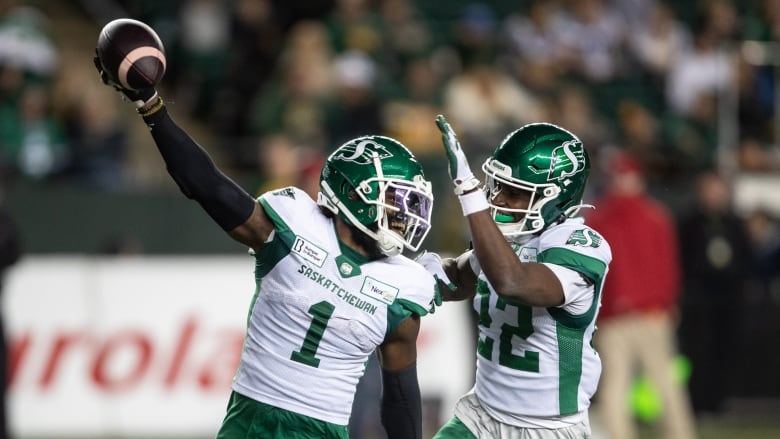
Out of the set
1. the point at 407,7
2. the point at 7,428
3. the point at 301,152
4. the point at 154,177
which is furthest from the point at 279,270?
the point at 407,7

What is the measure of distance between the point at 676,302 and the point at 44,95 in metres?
5.78

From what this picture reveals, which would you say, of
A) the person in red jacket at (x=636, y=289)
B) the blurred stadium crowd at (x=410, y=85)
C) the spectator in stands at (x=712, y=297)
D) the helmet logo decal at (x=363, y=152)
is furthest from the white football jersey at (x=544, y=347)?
the spectator in stands at (x=712, y=297)

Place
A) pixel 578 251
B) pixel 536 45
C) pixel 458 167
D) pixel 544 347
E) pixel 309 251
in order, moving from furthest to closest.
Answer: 1. pixel 536 45
2. pixel 544 347
3. pixel 578 251
4. pixel 458 167
5. pixel 309 251

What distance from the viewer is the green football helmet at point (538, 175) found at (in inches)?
193

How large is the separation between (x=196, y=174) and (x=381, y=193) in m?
0.65

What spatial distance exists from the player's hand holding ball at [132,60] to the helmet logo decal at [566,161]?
4.96 feet

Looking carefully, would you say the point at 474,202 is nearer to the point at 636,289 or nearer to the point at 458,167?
the point at 458,167

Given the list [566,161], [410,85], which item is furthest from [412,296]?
[410,85]

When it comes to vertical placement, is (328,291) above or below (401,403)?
above

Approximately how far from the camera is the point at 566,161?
16.3 ft

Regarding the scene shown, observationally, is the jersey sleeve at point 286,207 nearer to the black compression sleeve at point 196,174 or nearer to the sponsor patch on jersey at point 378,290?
the black compression sleeve at point 196,174

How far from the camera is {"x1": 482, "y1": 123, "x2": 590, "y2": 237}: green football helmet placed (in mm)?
4906

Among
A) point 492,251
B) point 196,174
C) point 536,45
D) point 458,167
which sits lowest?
point 536,45

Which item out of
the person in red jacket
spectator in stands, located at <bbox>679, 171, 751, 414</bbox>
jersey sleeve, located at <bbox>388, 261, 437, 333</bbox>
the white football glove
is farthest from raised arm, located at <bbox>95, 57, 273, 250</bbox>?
spectator in stands, located at <bbox>679, 171, 751, 414</bbox>
